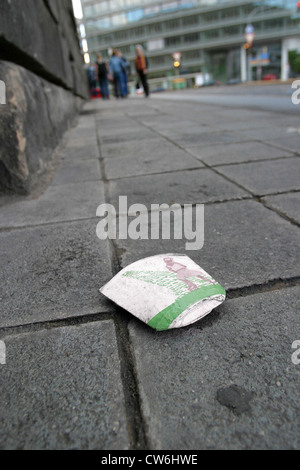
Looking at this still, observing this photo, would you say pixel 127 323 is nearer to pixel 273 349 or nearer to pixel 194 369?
pixel 194 369

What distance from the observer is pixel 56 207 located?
6.04 feet

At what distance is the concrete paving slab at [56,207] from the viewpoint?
168cm

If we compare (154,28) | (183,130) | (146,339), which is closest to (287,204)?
(146,339)

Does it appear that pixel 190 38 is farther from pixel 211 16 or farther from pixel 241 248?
pixel 241 248

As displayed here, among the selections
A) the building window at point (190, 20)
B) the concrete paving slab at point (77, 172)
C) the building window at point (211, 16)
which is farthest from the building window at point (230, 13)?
the concrete paving slab at point (77, 172)

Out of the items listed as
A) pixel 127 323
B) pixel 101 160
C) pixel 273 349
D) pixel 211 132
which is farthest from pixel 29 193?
pixel 211 132

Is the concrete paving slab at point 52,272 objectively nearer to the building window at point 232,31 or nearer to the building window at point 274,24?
the building window at point 232,31

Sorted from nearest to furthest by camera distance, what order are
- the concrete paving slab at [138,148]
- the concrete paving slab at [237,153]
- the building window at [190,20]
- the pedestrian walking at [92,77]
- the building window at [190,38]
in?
1. the concrete paving slab at [237,153]
2. the concrete paving slab at [138,148]
3. the pedestrian walking at [92,77]
4. the building window at [190,20]
5. the building window at [190,38]

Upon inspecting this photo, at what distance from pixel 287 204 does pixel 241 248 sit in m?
0.52

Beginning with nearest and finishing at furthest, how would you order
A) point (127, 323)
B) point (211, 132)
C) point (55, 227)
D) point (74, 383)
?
point (74, 383)
point (127, 323)
point (55, 227)
point (211, 132)

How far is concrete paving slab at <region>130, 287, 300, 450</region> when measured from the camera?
0.62 m

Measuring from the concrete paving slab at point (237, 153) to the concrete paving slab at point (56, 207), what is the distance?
3.01ft
